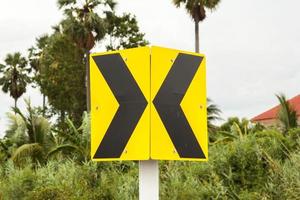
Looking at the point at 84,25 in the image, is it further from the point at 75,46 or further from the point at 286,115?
the point at 286,115

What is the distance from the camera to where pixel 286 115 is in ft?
76.6

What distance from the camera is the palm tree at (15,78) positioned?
59.0m

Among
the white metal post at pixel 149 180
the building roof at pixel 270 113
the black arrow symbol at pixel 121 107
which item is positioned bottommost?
the white metal post at pixel 149 180

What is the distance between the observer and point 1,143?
19297 millimetres

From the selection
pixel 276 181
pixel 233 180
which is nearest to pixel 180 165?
pixel 233 180

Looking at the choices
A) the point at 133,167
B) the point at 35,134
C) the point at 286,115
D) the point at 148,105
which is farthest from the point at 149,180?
the point at 286,115

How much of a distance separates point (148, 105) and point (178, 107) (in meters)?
0.17

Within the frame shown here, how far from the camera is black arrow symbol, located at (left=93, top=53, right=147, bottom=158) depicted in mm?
3049

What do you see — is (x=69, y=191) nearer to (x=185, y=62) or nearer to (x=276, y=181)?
(x=276, y=181)

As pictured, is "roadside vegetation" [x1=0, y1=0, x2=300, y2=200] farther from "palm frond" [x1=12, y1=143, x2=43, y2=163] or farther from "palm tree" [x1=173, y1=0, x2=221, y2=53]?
"palm tree" [x1=173, y1=0, x2=221, y2=53]

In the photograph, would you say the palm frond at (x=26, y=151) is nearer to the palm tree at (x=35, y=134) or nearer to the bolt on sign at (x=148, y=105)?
the palm tree at (x=35, y=134)

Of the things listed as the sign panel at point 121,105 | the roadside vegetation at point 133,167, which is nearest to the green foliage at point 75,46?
the roadside vegetation at point 133,167

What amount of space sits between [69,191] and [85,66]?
27413mm

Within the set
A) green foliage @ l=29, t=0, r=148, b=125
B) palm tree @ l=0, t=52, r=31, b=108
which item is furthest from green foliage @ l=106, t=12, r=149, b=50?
palm tree @ l=0, t=52, r=31, b=108
